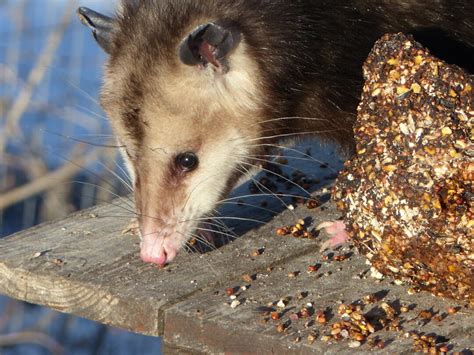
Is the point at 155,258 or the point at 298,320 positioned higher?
the point at 298,320

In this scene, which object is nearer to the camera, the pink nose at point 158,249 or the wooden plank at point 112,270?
the wooden plank at point 112,270

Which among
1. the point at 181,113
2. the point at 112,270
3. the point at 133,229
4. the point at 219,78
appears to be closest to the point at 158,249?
the point at 112,270

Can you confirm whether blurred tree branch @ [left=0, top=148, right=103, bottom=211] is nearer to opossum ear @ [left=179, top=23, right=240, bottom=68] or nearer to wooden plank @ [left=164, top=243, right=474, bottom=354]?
opossum ear @ [left=179, top=23, right=240, bottom=68]

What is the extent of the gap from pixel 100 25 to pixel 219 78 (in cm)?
46

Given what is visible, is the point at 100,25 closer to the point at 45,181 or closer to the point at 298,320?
the point at 298,320

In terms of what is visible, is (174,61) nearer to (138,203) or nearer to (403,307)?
(138,203)

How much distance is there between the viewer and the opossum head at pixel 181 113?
9.69ft

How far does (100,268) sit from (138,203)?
29cm

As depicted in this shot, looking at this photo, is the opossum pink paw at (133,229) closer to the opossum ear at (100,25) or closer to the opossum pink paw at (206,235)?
the opossum pink paw at (206,235)

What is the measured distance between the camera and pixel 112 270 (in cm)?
274

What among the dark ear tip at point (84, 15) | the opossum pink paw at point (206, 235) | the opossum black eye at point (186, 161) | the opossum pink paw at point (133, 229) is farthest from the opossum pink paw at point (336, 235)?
the dark ear tip at point (84, 15)

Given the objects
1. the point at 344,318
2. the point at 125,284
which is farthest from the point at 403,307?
the point at 125,284

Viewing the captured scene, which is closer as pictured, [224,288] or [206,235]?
[224,288]

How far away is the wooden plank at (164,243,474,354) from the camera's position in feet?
7.34
